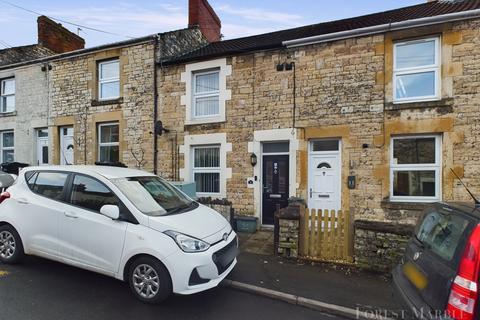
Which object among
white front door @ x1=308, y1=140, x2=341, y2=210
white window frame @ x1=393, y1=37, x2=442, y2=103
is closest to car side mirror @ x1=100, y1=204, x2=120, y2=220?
white front door @ x1=308, y1=140, x2=341, y2=210

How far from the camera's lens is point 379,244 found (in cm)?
493

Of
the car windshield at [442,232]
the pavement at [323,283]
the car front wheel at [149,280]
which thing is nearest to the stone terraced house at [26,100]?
the car front wheel at [149,280]

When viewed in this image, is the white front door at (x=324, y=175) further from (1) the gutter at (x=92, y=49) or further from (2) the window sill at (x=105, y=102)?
(2) the window sill at (x=105, y=102)

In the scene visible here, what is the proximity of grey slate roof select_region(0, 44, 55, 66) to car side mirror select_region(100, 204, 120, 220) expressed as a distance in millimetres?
12587

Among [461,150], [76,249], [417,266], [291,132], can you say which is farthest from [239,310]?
[461,150]

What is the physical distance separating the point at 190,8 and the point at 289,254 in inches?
415

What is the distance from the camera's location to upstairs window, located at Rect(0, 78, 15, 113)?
492 inches

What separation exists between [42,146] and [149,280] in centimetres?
1088

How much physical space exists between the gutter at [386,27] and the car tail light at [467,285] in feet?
21.2

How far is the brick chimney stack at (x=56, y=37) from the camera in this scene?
42.6 feet

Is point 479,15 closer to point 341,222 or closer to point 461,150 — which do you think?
point 461,150

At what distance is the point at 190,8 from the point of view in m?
12.0

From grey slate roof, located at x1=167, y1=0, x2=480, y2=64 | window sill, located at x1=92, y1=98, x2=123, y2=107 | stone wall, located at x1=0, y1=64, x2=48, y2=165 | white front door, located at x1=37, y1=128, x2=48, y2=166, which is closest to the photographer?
grey slate roof, located at x1=167, y1=0, x2=480, y2=64

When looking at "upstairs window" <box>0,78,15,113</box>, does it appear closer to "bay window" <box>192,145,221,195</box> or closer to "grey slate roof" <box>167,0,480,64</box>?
"grey slate roof" <box>167,0,480,64</box>
